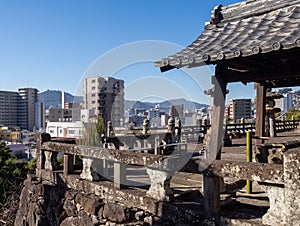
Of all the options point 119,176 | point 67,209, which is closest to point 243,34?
point 119,176

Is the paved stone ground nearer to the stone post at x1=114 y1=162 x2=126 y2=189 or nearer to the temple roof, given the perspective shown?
the stone post at x1=114 y1=162 x2=126 y2=189

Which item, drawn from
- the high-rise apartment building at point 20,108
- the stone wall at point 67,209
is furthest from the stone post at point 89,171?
the high-rise apartment building at point 20,108

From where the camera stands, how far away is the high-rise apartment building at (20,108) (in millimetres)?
87938

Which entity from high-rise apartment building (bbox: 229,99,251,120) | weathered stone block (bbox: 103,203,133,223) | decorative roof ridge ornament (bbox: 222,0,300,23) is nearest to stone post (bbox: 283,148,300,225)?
weathered stone block (bbox: 103,203,133,223)

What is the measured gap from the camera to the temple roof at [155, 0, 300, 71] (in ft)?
11.5

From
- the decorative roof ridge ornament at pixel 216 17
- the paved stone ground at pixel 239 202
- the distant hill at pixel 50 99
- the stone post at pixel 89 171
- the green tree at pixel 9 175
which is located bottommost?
the green tree at pixel 9 175

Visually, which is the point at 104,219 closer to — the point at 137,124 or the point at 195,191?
the point at 195,191

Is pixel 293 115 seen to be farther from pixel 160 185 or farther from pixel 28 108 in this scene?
pixel 28 108

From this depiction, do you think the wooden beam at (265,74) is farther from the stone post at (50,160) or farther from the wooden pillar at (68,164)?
the stone post at (50,160)

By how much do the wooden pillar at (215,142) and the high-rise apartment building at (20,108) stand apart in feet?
292

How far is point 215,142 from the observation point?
4031 millimetres

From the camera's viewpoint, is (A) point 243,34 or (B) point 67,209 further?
(B) point 67,209

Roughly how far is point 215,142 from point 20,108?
96.1 m

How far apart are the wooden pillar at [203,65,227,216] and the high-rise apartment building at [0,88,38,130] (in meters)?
89.0
